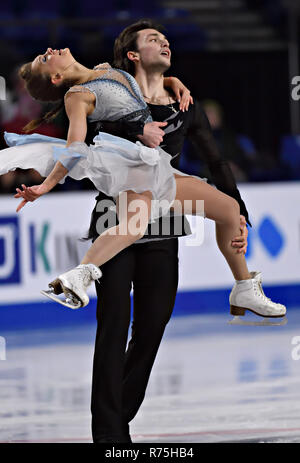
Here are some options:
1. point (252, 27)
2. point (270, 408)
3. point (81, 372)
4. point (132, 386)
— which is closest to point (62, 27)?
point (252, 27)

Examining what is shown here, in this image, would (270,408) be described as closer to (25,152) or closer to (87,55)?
(25,152)

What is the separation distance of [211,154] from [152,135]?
408 mm

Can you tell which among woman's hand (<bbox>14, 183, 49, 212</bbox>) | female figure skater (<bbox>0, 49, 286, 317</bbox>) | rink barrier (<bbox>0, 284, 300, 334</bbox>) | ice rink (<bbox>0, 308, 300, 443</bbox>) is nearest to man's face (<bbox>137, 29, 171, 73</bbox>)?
female figure skater (<bbox>0, 49, 286, 317</bbox>)

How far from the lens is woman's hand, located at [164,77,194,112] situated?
11.7ft

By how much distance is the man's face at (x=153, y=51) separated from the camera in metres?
3.49

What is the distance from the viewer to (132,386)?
3797mm

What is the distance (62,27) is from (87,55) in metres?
0.96

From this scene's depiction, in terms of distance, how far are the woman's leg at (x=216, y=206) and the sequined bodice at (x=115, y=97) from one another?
0.27 meters

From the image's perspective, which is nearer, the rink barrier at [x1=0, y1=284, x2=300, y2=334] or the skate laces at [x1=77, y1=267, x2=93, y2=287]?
the skate laces at [x1=77, y1=267, x2=93, y2=287]

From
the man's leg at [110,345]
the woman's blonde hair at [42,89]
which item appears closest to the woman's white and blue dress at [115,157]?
the woman's blonde hair at [42,89]

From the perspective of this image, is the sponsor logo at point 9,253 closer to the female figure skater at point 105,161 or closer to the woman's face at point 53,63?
the female figure skater at point 105,161

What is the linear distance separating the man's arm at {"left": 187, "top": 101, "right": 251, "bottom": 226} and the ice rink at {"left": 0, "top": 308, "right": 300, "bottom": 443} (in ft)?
3.51

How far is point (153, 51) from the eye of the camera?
3.49m

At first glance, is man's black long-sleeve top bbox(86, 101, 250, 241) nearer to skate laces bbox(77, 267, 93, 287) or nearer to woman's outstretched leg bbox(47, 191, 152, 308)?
woman's outstretched leg bbox(47, 191, 152, 308)
